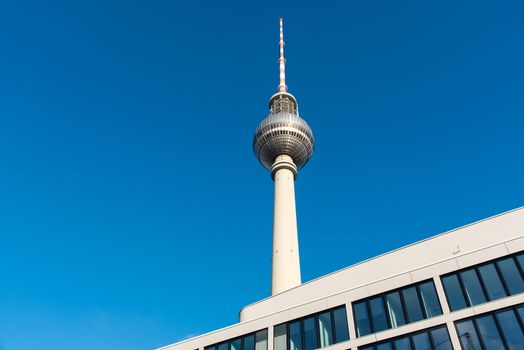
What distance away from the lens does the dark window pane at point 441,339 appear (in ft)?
78.7

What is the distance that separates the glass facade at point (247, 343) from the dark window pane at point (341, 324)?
5.14 metres

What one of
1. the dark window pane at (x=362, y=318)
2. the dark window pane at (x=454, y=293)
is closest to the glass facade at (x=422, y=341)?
the dark window pane at (x=362, y=318)

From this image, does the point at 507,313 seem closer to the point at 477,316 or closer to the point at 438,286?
the point at 477,316

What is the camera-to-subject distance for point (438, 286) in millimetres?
25969

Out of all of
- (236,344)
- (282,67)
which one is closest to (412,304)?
(236,344)

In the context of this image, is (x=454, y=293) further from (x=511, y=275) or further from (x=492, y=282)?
(x=511, y=275)

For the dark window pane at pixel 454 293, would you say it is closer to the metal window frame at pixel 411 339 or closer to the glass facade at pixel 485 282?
the glass facade at pixel 485 282

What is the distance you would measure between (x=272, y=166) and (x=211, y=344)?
44491 mm

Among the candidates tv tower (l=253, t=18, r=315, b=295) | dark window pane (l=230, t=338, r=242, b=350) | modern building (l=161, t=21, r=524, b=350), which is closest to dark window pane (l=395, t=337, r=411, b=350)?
modern building (l=161, t=21, r=524, b=350)

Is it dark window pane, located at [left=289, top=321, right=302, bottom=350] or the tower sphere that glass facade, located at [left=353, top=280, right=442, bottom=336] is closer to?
dark window pane, located at [left=289, top=321, right=302, bottom=350]

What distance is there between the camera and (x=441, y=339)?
2434cm

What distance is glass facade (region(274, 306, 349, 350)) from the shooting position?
28.2 metres

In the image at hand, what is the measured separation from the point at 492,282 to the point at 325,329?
9.99m

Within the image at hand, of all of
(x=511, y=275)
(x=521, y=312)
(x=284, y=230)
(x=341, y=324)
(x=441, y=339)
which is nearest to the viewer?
(x=521, y=312)
